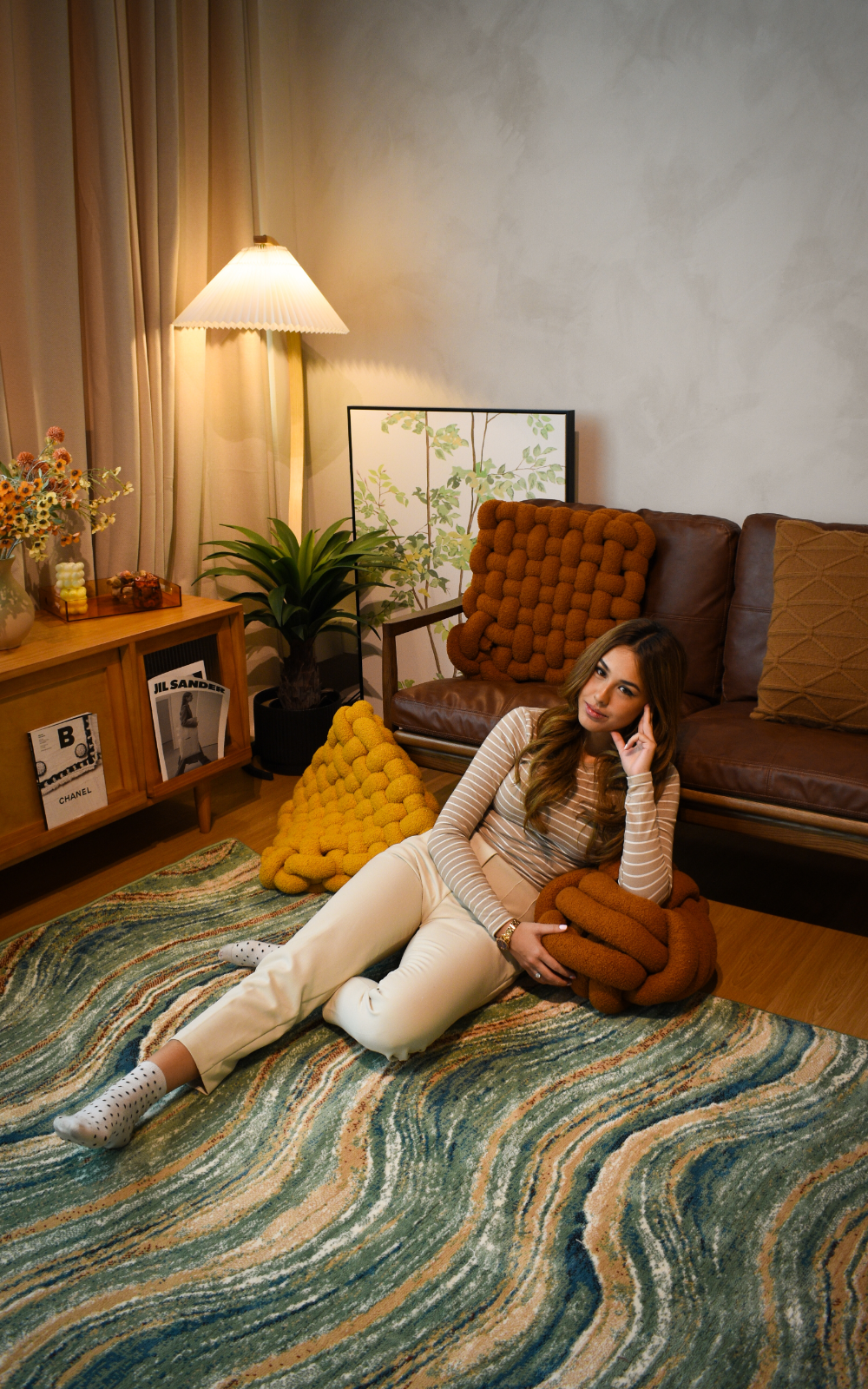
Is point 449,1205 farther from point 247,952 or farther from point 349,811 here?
point 349,811

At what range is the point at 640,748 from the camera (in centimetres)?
206

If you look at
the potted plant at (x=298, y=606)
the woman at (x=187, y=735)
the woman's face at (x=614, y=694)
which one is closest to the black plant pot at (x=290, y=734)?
the potted plant at (x=298, y=606)

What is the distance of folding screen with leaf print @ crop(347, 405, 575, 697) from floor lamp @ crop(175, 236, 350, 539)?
0.44m

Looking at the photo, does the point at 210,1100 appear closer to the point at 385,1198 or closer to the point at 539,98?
the point at 385,1198

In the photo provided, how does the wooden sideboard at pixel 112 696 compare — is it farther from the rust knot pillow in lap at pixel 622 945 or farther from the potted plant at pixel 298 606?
the rust knot pillow in lap at pixel 622 945

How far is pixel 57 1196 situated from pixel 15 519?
1.52 metres

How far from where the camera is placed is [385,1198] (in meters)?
1.64

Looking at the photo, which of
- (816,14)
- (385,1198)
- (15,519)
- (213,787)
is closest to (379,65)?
(816,14)

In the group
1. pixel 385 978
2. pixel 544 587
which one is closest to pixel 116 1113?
pixel 385 978

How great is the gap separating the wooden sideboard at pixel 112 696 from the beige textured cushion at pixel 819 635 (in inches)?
59.8

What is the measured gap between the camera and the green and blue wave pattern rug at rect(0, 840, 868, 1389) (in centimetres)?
137

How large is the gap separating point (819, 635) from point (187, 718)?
171 centimetres

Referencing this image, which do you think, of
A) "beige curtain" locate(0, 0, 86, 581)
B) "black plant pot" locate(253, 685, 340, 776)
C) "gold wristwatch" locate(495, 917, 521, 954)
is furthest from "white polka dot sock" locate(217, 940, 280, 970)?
"beige curtain" locate(0, 0, 86, 581)

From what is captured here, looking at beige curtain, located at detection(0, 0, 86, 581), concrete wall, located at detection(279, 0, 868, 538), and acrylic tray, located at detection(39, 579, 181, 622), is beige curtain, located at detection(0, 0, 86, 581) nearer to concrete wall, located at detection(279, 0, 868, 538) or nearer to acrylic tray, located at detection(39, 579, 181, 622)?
acrylic tray, located at detection(39, 579, 181, 622)
